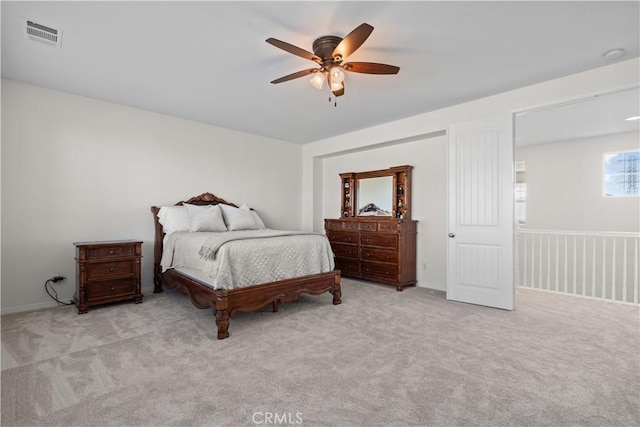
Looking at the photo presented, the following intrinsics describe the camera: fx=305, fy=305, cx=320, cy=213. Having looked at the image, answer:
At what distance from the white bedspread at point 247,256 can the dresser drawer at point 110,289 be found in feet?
1.44

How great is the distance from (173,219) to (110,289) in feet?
3.58

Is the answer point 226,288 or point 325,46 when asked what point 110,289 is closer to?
point 226,288

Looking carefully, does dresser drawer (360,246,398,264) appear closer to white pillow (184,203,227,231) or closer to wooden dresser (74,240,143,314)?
white pillow (184,203,227,231)

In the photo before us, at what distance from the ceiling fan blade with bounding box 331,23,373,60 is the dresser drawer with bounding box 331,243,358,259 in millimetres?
3295

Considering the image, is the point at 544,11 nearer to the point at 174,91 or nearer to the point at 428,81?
the point at 428,81

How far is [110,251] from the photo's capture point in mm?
3518

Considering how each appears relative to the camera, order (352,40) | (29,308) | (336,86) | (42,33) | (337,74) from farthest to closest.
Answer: (29,308), (336,86), (337,74), (42,33), (352,40)

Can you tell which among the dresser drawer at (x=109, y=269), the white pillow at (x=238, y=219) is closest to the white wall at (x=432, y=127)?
the white pillow at (x=238, y=219)

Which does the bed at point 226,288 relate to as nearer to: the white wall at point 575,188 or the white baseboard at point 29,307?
the white baseboard at point 29,307

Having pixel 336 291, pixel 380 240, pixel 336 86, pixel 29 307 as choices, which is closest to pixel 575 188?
pixel 380 240

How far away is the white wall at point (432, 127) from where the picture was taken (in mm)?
2969

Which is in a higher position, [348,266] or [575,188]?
[575,188]

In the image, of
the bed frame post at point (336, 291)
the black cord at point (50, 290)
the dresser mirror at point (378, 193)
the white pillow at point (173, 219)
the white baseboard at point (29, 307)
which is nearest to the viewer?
the white baseboard at point (29, 307)

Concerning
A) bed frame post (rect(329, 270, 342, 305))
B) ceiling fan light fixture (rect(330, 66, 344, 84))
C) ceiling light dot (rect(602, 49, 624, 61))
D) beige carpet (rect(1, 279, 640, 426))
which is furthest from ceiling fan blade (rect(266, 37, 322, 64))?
ceiling light dot (rect(602, 49, 624, 61))
